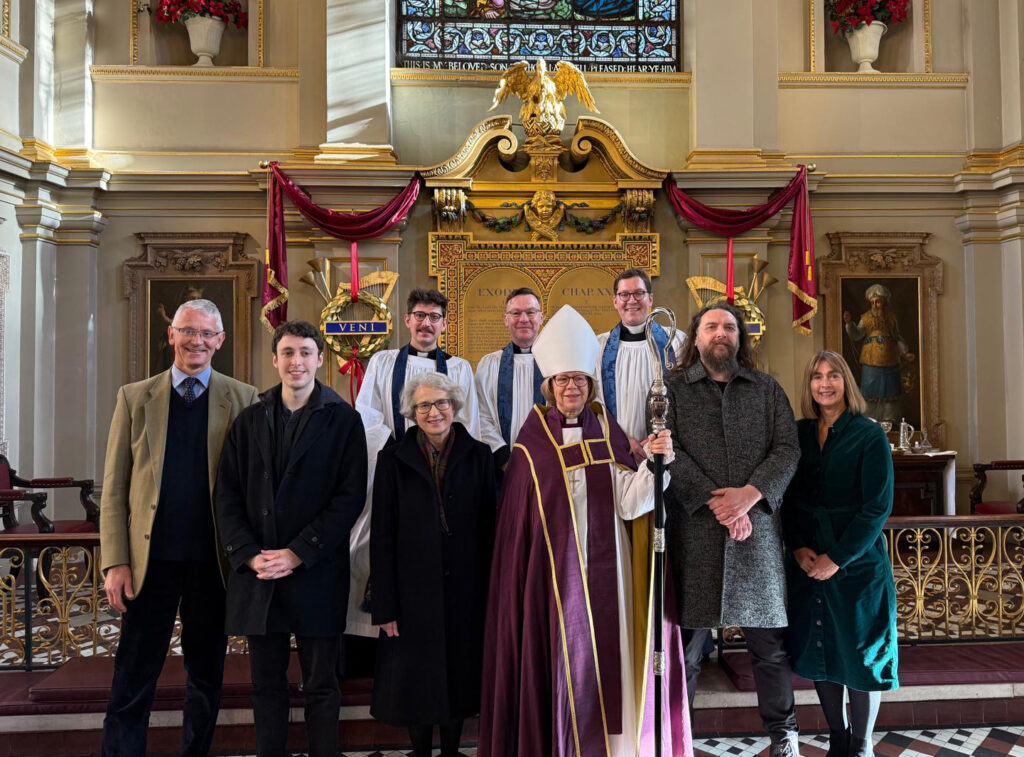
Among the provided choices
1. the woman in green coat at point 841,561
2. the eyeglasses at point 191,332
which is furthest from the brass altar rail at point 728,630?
the eyeglasses at point 191,332

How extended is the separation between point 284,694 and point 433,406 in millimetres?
1186

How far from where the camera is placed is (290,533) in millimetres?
2787

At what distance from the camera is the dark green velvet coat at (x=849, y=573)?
2.78 metres

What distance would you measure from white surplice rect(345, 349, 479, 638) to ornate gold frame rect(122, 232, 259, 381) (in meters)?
4.19

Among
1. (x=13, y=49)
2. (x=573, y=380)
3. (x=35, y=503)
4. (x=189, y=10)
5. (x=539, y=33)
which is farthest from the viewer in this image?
(x=539, y=33)

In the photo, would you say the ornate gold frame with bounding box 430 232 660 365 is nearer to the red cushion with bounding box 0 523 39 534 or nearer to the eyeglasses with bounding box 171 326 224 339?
the red cushion with bounding box 0 523 39 534

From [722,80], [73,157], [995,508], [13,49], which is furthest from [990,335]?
[13,49]

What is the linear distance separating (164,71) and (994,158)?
8.38 m

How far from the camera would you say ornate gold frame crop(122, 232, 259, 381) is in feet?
24.5

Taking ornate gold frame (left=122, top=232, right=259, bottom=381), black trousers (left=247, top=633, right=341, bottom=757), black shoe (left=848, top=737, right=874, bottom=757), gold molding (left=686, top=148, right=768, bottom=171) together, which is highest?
gold molding (left=686, top=148, right=768, bottom=171)

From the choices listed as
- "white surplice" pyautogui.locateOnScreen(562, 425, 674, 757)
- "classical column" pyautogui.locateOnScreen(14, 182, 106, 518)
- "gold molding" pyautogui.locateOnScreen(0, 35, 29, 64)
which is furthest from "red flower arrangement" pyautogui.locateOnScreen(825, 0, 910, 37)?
"gold molding" pyautogui.locateOnScreen(0, 35, 29, 64)

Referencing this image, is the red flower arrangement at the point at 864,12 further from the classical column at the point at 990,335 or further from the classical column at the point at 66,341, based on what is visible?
the classical column at the point at 66,341

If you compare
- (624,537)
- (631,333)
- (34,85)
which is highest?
(34,85)

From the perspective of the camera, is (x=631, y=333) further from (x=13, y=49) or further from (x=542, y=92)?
(x=13, y=49)
